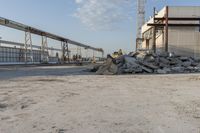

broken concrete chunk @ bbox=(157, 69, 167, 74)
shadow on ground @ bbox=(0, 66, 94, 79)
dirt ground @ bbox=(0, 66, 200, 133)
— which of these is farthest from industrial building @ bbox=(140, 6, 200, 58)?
dirt ground @ bbox=(0, 66, 200, 133)

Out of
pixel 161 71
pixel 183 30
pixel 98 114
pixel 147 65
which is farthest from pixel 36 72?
pixel 183 30

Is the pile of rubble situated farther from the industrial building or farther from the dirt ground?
the dirt ground

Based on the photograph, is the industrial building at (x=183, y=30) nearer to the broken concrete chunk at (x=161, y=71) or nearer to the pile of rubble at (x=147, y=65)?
the pile of rubble at (x=147, y=65)

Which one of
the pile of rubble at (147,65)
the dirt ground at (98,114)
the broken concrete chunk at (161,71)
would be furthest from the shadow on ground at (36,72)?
the dirt ground at (98,114)

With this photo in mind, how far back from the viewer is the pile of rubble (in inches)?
1010

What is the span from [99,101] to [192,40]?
33.6 meters

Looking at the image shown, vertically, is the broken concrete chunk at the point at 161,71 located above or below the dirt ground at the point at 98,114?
above

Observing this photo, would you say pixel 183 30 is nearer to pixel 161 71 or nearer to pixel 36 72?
pixel 161 71

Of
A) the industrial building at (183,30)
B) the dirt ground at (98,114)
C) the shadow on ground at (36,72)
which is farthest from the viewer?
the industrial building at (183,30)

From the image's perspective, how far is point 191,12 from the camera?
40.3 meters

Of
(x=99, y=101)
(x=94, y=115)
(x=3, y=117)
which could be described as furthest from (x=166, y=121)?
(x=3, y=117)

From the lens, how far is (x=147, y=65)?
2692 cm

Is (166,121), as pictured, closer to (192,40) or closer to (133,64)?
(133,64)

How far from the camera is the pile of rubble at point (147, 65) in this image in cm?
2566
